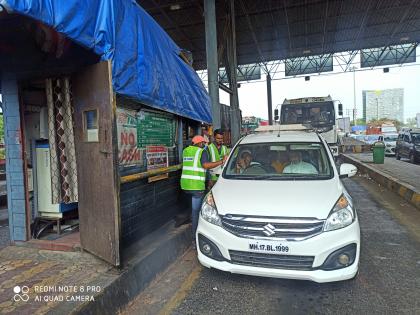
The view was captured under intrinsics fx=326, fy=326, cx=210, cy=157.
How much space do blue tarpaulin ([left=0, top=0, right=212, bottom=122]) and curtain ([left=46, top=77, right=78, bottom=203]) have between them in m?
0.93

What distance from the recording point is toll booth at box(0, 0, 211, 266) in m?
3.41

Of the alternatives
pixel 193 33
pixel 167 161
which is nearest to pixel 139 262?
pixel 167 161

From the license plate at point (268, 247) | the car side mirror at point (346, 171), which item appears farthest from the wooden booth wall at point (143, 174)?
the car side mirror at point (346, 171)

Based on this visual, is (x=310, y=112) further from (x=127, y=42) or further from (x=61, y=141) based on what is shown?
(x=61, y=141)

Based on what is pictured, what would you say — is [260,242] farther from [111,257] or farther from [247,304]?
[111,257]

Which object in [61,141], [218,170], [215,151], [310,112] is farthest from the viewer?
[310,112]

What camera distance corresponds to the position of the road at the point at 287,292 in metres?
3.19

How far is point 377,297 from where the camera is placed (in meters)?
3.37

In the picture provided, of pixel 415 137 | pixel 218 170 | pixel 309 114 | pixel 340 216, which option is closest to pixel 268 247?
pixel 340 216

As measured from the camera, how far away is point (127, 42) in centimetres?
387

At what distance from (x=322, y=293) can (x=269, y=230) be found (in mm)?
971

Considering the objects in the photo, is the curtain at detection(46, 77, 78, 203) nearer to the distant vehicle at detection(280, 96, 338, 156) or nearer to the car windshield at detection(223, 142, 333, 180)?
the car windshield at detection(223, 142, 333, 180)

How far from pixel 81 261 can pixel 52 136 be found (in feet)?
Answer: 5.41

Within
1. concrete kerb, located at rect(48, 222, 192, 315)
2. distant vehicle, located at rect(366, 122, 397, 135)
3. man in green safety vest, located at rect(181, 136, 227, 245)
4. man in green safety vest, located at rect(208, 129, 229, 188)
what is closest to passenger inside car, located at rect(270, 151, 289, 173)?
man in green safety vest, located at rect(181, 136, 227, 245)
